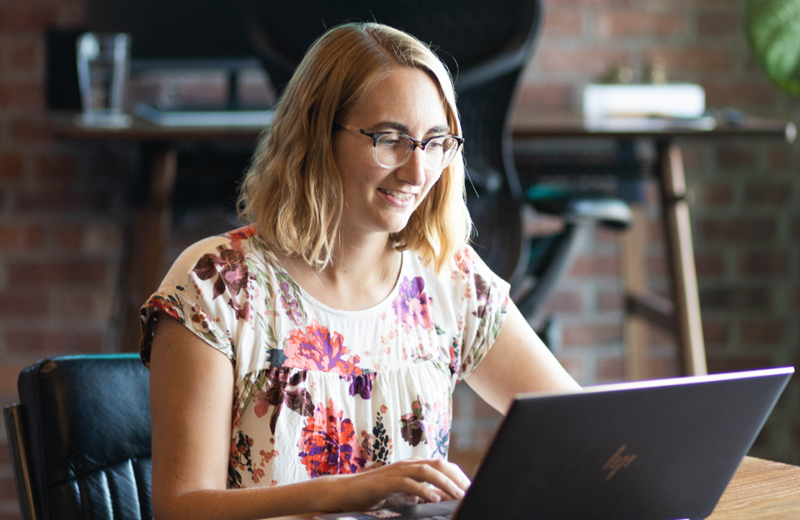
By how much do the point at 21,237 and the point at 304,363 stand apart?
1497mm

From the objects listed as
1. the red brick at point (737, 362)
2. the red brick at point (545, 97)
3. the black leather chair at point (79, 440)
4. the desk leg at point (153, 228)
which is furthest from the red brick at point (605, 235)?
the black leather chair at point (79, 440)

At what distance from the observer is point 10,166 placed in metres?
2.22

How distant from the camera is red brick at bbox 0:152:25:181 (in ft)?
7.28

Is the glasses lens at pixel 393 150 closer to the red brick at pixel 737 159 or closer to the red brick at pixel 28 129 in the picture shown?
the red brick at pixel 28 129

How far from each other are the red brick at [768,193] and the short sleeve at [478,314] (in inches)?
63.9

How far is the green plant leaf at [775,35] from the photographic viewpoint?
2.14 m

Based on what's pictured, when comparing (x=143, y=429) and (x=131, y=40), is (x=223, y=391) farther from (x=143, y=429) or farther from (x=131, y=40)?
(x=131, y=40)

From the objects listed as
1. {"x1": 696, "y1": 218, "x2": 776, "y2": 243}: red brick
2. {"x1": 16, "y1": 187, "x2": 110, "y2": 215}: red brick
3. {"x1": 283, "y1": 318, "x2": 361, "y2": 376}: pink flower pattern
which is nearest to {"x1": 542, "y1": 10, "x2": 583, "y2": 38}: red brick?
{"x1": 696, "y1": 218, "x2": 776, "y2": 243}: red brick

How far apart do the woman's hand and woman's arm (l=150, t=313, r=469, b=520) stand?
0.01 meters

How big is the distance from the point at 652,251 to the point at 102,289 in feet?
5.07

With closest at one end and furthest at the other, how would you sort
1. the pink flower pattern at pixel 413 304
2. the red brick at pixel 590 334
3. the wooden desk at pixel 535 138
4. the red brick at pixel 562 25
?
the pink flower pattern at pixel 413 304 → the wooden desk at pixel 535 138 → the red brick at pixel 562 25 → the red brick at pixel 590 334

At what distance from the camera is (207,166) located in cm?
188

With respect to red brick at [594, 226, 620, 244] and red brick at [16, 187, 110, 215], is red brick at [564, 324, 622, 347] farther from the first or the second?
red brick at [16, 187, 110, 215]

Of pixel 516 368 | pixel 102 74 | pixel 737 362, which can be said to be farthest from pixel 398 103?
pixel 737 362
